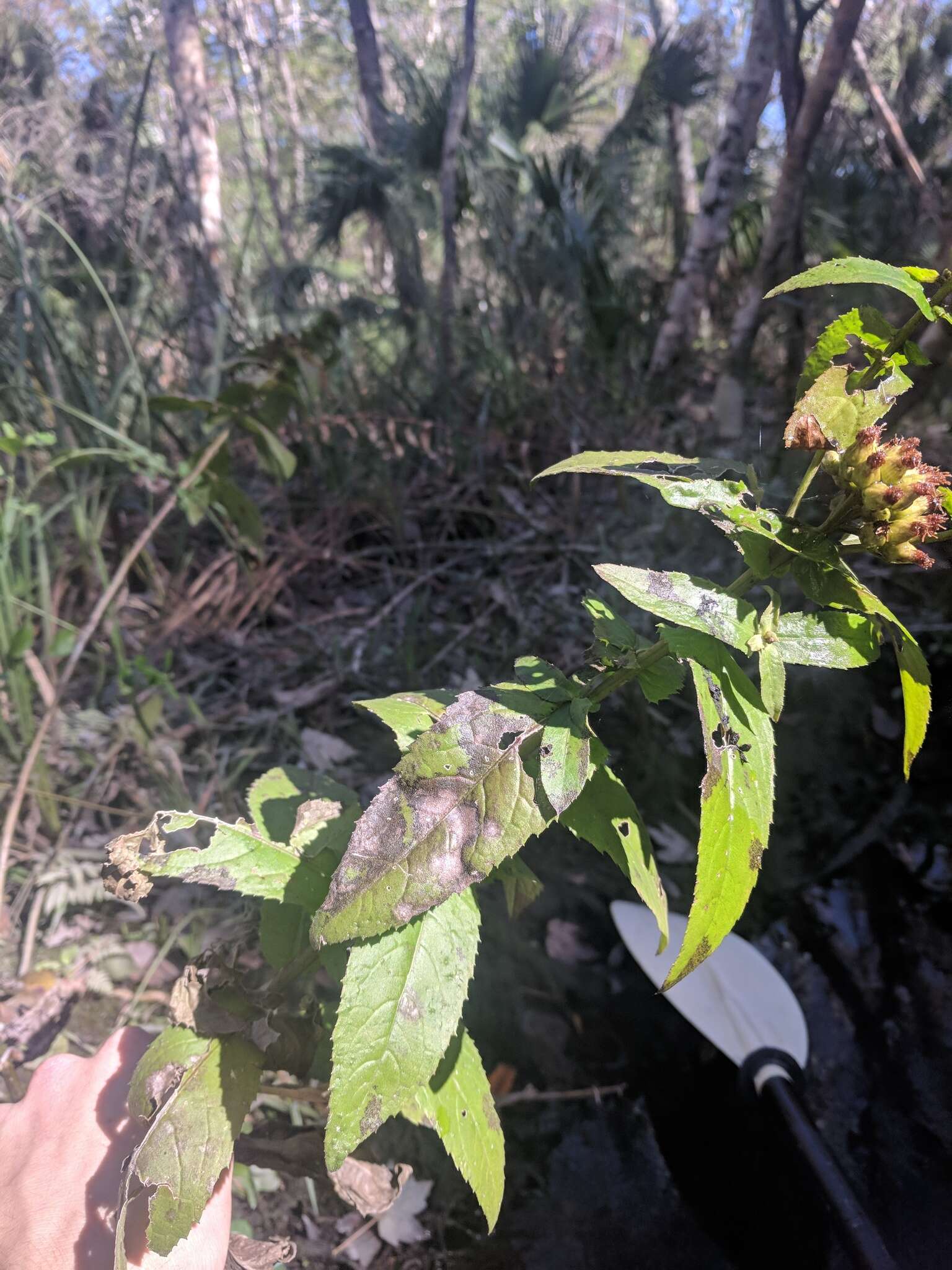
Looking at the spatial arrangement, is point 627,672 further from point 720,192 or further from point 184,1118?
point 720,192

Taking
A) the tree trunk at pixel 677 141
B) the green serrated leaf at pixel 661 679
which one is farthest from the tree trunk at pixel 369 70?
the green serrated leaf at pixel 661 679

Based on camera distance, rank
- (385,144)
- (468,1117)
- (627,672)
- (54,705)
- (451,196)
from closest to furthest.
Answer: (627,672) < (468,1117) < (54,705) < (451,196) < (385,144)

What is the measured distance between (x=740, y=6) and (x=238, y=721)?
234 inches

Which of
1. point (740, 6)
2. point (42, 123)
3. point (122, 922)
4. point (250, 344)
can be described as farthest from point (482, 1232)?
point (740, 6)

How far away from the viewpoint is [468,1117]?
2.18ft

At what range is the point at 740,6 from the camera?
483 cm

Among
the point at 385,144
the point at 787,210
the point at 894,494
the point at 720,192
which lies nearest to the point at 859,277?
the point at 894,494

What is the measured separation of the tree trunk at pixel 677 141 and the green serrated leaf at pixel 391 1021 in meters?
4.92

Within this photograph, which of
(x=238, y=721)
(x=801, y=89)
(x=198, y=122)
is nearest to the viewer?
(x=238, y=721)

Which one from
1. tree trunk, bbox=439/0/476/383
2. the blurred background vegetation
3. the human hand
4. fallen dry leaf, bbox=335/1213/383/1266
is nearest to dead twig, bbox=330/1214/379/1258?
fallen dry leaf, bbox=335/1213/383/1266

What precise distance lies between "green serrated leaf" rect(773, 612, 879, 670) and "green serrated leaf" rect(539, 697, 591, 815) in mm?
149

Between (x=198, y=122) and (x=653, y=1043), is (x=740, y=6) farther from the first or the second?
(x=653, y=1043)

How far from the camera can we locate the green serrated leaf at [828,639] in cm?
50

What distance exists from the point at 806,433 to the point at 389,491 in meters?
1.71
